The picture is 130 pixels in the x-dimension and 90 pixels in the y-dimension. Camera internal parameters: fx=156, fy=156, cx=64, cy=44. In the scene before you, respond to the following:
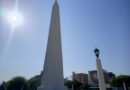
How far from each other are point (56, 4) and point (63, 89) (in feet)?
16.9

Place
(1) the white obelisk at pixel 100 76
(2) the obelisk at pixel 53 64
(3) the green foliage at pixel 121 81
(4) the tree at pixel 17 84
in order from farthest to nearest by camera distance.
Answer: (4) the tree at pixel 17 84
(3) the green foliage at pixel 121 81
(1) the white obelisk at pixel 100 76
(2) the obelisk at pixel 53 64

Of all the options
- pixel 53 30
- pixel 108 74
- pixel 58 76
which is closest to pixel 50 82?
pixel 58 76

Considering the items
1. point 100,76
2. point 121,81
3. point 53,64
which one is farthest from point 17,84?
point 53,64

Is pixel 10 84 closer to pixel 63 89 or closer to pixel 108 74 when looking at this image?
pixel 63 89

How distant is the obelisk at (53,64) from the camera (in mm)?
7707

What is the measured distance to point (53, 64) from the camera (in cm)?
807

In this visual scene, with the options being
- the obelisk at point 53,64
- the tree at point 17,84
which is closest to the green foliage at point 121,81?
the tree at point 17,84

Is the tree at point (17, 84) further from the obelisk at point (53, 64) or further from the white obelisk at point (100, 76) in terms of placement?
the obelisk at point (53, 64)

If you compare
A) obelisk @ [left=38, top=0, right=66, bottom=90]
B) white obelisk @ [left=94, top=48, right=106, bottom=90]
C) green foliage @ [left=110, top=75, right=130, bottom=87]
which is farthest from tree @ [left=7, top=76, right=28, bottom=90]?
obelisk @ [left=38, top=0, right=66, bottom=90]

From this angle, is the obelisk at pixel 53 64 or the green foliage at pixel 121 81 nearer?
the obelisk at pixel 53 64

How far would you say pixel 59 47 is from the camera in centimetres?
850

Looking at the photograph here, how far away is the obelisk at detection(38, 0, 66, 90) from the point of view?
7707 millimetres

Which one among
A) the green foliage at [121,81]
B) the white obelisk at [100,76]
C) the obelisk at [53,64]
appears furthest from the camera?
the green foliage at [121,81]

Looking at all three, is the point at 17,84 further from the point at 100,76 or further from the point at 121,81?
the point at 100,76
